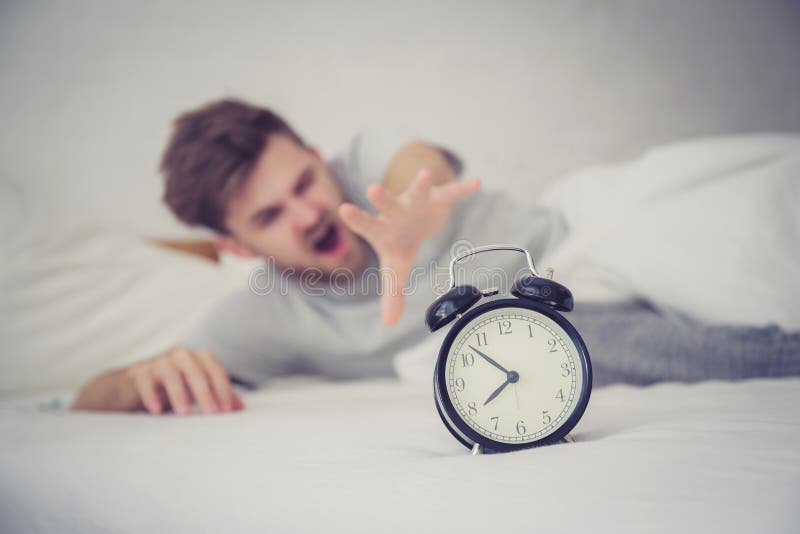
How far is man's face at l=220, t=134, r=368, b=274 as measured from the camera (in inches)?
42.6

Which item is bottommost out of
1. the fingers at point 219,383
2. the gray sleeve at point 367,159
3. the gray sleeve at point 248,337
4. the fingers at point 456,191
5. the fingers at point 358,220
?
the fingers at point 219,383

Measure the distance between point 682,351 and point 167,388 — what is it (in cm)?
73

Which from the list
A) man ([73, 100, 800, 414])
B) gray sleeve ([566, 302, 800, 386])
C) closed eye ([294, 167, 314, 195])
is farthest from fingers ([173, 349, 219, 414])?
gray sleeve ([566, 302, 800, 386])

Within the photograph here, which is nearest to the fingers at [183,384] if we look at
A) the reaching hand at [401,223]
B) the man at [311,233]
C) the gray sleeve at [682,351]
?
the man at [311,233]

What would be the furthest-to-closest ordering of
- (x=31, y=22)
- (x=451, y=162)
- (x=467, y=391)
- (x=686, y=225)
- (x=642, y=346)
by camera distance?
(x=451, y=162)
(x=31, y=22)
(x=686, y=225)
(x=642, y=346)
(x=467, y=391)

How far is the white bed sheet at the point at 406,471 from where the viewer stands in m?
0.37

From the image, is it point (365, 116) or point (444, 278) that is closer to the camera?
point (444, 278)

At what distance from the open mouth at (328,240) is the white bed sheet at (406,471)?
44 cm

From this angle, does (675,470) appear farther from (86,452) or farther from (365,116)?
(365,116)

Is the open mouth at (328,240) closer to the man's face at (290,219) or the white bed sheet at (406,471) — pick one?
the man's face at (290,219)

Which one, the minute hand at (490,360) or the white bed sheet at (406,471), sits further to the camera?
the minute hand at (490,360)

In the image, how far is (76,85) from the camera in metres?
1.13

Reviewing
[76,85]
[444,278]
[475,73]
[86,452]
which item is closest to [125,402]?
[86,452]

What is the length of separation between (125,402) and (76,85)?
2.22 ft
